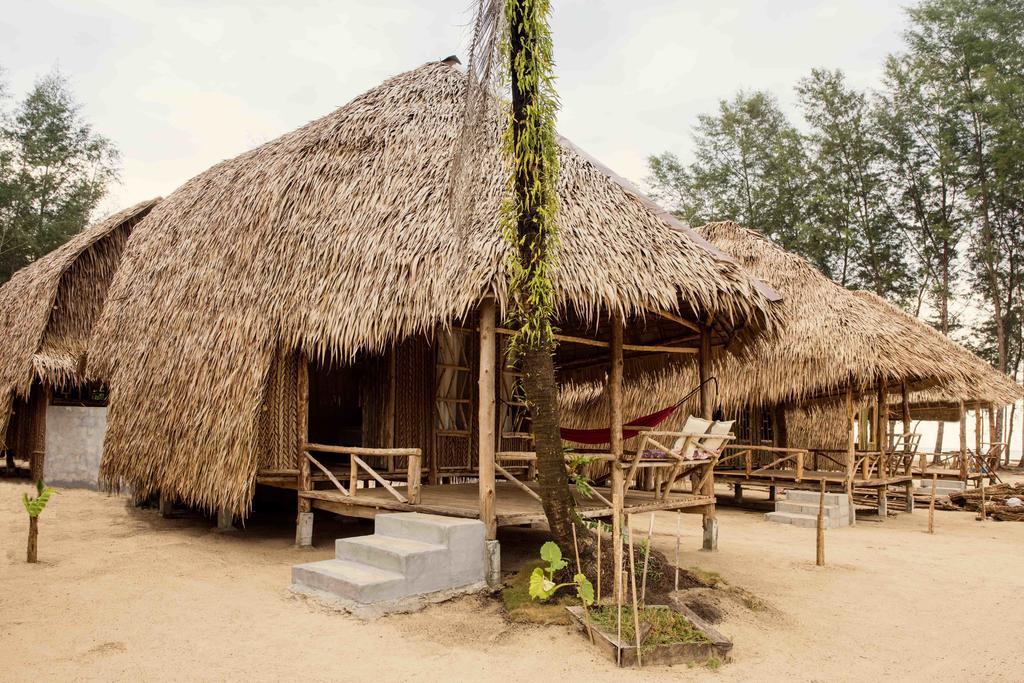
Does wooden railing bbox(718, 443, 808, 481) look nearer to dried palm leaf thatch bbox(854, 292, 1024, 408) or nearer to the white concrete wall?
dried palm leaf thatch bbox(854, 292, 1024, 408)

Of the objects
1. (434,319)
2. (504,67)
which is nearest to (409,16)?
(504,67)

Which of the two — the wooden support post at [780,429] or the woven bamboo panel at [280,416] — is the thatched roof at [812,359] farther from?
the woven bamboo panel at [280,416]

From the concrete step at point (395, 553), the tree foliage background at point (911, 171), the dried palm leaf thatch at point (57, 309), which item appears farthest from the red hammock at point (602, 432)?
the tree foliage background at point (911, 171)

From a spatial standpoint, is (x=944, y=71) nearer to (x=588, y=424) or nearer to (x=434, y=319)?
(x=588, y=424)

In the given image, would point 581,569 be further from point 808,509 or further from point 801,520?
point 808,509

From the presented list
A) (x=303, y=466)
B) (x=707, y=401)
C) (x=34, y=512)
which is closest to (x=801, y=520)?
(x=707, y=401)

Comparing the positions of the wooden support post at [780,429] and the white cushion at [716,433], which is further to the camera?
the wooden support post at [780,429]

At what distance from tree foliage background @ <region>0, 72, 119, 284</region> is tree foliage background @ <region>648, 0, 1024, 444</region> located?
16873mm

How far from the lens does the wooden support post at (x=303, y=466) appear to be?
650 centimetres

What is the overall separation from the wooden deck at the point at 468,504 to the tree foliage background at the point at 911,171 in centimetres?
1623

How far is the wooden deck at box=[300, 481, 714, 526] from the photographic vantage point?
17.3 feet

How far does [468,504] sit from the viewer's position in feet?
18.5

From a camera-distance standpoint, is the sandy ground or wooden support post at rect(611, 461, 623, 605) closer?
the sandy ground

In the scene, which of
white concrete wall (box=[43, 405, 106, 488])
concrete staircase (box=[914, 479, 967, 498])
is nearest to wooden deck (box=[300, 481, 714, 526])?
white concrete wall (box=[43, 405, 106, 488])
